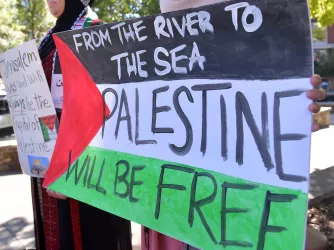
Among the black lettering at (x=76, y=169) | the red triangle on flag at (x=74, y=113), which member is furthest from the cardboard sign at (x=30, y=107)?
the black lettering at (x=76, y=169)

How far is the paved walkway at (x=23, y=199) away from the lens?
3.52 metres

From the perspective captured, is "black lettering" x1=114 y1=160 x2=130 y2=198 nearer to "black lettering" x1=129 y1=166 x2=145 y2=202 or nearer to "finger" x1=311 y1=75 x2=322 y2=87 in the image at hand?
"black lettering" x1=129 y1=166 x2=145 y2=202

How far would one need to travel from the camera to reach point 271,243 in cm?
104

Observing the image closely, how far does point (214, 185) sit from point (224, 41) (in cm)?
42

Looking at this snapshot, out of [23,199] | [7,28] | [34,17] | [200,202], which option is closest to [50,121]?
[200,202]

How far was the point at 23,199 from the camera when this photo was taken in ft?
15.5

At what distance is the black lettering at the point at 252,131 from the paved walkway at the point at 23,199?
2311 millimetres

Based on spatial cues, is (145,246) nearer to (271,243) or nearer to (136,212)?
(136,212)

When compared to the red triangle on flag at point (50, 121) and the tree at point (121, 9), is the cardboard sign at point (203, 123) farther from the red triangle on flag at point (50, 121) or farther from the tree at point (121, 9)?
the tree at point (121, 9)

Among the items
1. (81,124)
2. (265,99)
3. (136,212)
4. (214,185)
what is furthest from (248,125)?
(81,124)

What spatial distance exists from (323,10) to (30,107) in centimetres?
363

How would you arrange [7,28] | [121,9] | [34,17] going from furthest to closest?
[34,17]
[7,28]
[121,9]

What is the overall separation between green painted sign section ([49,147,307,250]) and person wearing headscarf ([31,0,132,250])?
487 millimetres

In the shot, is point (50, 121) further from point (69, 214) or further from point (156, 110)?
point (156, 110)
